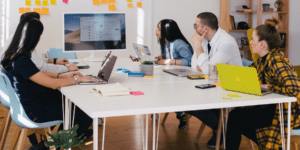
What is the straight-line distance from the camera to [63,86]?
80.8 inches

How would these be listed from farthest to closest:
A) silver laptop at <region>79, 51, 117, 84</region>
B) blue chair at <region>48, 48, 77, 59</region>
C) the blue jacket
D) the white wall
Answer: the white wall
blue chair at <region>48, 48, 77, 59</region>
the blue jacket
silver laptop at <region>79, 51, 117, 84</region>

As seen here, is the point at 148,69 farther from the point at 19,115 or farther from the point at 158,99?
the point at 19,115

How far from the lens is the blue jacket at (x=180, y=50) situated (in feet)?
11.3

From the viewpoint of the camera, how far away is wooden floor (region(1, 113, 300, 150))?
2.84 m

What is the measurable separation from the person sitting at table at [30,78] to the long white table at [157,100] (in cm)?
13

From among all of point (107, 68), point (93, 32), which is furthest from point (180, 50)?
point (107, 68)

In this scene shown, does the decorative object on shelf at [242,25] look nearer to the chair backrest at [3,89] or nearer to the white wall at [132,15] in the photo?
the white wall at [132,15]

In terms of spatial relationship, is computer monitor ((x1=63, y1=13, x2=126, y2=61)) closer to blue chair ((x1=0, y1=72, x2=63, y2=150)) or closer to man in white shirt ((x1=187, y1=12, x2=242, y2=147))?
man in white shirt ((x1=187, y1=12, x2=242, y2=147))

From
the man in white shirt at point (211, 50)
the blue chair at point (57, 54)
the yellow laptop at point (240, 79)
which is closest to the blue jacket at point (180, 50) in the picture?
the man in white shirt at point (211, 50)

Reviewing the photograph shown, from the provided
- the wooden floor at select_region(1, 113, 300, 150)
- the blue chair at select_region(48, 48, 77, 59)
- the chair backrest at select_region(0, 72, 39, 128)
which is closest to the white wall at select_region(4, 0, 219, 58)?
the blue chair at select_region(48, 48, 77, 59)

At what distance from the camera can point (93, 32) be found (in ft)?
11.7

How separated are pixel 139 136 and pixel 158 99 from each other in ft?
4.83

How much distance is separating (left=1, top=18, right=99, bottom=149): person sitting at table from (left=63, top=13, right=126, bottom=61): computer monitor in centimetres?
138

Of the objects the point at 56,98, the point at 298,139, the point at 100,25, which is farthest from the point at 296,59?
the point at 56,98
